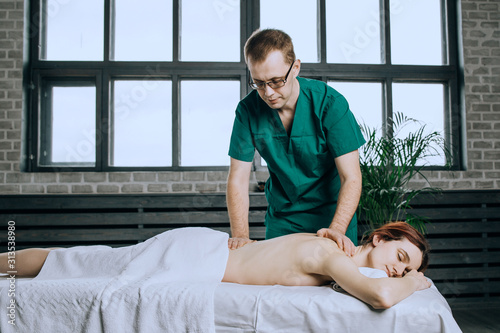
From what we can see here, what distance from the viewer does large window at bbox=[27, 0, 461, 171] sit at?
3.21 m

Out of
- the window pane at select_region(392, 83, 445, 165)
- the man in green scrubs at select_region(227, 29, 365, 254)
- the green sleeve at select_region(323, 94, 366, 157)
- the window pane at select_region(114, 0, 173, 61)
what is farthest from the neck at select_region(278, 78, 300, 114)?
the window pane at select_region(392, 83, 445, 165)

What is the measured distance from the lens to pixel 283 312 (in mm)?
1165

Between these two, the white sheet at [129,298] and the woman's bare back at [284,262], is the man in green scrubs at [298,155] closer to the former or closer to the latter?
the woman's bare back at [284,262]

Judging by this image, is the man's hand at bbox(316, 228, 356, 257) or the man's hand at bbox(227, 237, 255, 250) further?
the man's hand at bbox(227, 237, 255, 250)

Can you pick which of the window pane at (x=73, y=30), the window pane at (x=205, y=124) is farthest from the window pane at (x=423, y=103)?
the window pane at (x=73, y=30)

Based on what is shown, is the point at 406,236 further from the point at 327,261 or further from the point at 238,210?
the point at 238,210

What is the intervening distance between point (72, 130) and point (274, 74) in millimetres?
2373

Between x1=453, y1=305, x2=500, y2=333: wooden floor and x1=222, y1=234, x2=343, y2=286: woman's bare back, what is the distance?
5.41ft

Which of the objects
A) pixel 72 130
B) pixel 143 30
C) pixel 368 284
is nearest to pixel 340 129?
pixel 368 284

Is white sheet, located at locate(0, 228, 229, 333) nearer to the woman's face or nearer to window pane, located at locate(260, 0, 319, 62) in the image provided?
the woman's face

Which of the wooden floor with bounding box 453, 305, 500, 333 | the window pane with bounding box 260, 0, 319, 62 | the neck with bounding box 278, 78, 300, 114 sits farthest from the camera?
the window pane with bounding box 260, 0, 319, 62

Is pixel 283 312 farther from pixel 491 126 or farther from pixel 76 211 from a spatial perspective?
pixel 491 126

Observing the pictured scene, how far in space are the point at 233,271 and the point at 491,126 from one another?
283cm

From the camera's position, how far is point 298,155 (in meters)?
1.64
